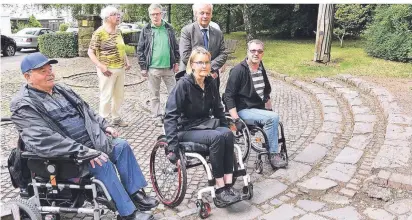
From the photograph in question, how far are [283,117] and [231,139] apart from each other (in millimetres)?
3009

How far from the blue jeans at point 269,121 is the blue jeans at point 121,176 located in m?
1.37

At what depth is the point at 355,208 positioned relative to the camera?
10.6ft

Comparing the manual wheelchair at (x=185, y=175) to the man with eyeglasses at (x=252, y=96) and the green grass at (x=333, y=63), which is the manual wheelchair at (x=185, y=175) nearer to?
the man with eyeglasses at (x=252, y=96)

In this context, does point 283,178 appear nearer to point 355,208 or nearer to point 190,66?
point 355,208

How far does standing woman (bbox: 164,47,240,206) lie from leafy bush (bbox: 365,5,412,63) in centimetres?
759

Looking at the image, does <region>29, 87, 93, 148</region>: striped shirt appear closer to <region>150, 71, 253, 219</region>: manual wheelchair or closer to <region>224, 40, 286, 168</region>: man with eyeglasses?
<region>150, 71, 253, 219</region>: manual wheelchair

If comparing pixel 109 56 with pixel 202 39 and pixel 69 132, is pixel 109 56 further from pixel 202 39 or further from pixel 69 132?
pixel 69 132

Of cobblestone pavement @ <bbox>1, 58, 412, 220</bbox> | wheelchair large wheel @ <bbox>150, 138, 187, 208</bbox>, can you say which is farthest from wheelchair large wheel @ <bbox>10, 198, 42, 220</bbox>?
wheelchair large wheel @ <bbox>150, 138, 187, 208</bbox>

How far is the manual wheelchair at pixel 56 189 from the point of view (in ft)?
8.79

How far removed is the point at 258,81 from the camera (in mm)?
4172

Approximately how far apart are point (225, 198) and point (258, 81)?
1.50 metres

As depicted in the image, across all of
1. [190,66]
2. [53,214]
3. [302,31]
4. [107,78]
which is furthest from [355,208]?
[302,31]

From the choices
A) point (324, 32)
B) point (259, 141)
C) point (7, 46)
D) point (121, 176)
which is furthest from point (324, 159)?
point (7, 46)

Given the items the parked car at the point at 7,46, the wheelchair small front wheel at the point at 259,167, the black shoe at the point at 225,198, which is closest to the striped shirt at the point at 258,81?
the wheelchair small front wheel at the point at 259,167
